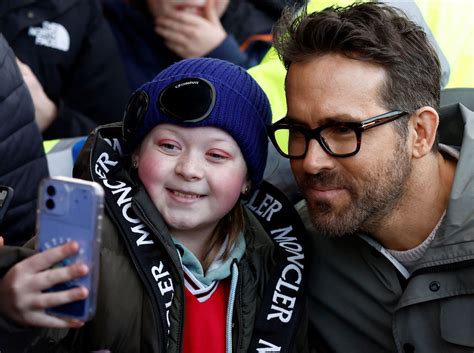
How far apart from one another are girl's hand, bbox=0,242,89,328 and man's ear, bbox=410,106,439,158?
48.8 inches

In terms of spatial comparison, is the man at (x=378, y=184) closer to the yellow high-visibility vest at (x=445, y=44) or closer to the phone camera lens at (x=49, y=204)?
the yellow high-visibility vest at (x=445, y=44)

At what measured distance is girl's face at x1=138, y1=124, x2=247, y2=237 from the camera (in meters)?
2.36

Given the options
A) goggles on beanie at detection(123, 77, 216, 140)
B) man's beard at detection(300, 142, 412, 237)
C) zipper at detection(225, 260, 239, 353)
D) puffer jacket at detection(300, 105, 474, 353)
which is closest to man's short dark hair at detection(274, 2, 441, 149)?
man's beard at detection(300, 142, 412, 237)

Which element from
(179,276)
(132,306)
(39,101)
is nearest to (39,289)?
(132,306)

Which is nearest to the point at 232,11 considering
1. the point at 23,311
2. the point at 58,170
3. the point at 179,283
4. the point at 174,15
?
the point at 174,15

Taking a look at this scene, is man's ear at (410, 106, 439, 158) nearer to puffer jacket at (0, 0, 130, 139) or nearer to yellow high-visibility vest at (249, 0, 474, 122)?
yellow high-visibility vest at (249, 0, 474, 122)

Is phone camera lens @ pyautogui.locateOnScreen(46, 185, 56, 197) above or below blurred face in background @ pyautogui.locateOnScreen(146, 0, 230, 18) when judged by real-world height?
above

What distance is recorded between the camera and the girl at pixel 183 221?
2244 millimetres

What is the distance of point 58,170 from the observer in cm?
307

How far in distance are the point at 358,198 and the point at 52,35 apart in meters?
1.71

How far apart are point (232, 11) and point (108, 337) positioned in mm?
2462

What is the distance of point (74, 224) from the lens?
1717 millimetres

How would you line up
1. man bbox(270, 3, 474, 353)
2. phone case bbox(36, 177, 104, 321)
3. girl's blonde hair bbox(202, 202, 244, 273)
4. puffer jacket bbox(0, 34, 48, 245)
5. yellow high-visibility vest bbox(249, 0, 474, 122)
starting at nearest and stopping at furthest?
phone case bbox(36, 177, 104, 321), man bbox(270, 3, 474, 353), girl's blonde hair bbox(202, 202, 244, 273), puffer jacket bbox(0, 34, 48, 245), yellow high-visibility vest bbox(249, 0, 474, 122)

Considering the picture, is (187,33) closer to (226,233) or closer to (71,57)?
(71,57)
